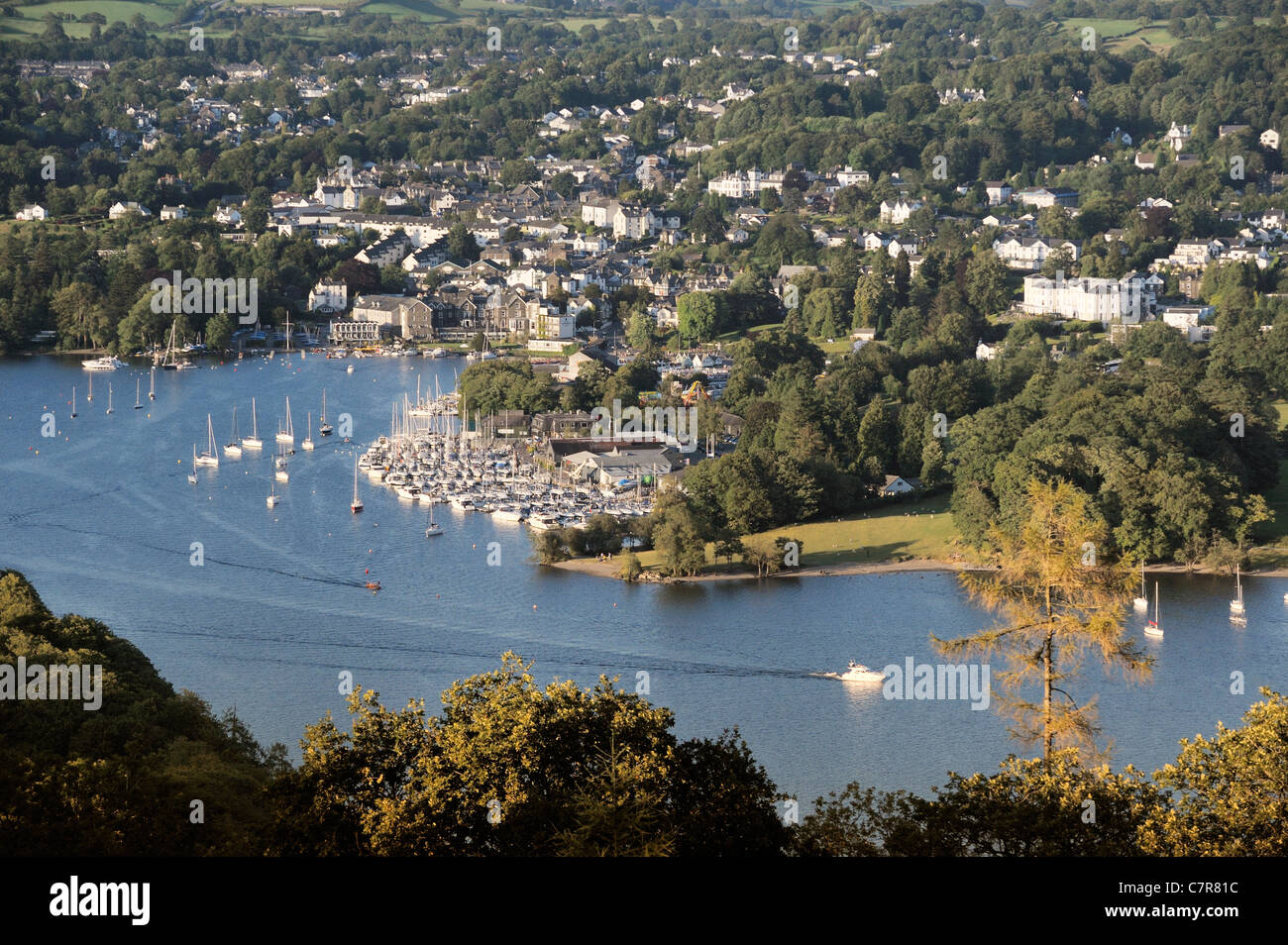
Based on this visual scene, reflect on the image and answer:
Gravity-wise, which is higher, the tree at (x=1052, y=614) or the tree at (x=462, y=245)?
the tree at (x=1052, y=614)

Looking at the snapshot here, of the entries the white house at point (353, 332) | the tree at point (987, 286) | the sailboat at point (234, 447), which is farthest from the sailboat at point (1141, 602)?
the white house at point (353, 332)

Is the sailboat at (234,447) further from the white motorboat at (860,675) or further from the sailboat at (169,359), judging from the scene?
the white motorboat at (860,675)

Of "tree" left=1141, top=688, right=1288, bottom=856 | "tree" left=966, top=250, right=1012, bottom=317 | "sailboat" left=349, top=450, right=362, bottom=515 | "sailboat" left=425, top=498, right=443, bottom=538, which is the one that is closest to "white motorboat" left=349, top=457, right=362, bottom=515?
"sailboat" left=349, top=450, right=362, bottom=515

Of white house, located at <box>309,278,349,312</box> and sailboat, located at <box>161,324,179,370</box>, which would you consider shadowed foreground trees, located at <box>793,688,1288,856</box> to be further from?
white house, located at <box>309,278,349,312</box>

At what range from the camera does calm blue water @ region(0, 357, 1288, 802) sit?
1177 centimetres

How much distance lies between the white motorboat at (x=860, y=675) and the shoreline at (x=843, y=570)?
3066mm

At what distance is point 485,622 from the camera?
14406 millimetres

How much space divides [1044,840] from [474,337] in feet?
84.5

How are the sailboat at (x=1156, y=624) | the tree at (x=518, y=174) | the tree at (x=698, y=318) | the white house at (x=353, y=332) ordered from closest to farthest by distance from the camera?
the sailboat at (x=1156, y=624), the tree at (x=698, y=318), the white house at (x=353, y=332), the tree at (x=518, y=174)

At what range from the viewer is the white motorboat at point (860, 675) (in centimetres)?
1280

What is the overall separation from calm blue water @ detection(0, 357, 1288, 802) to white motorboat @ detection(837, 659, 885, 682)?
0.25 m

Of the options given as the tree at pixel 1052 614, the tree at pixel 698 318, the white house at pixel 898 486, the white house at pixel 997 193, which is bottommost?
the white house at pixel 898 486

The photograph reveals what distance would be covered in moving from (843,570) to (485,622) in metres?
3.65
